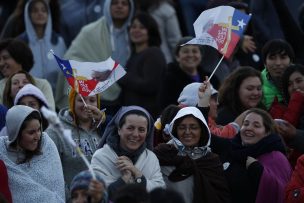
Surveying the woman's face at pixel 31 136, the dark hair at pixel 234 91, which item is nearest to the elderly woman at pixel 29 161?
the woman's face at pixel 31 136

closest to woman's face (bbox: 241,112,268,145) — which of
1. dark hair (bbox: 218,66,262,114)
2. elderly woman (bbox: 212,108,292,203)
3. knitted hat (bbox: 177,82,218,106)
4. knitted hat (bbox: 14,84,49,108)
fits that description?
A: elderly woman (bbox: 212,108,292,203)

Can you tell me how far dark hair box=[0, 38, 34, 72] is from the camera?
14195mm

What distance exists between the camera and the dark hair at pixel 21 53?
14.2 meters

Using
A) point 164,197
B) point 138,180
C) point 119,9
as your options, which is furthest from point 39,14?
point 164,197

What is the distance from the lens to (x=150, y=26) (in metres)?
15.3

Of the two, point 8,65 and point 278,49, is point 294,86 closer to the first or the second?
point 278,49

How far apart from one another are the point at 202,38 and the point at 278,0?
307cm

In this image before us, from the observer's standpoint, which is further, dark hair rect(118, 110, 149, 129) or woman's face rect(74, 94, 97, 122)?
woman's face rect(74, 94, 97, 122)

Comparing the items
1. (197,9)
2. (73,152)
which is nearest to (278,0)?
(197,9)

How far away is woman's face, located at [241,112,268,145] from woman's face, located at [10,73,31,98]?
2.33 m

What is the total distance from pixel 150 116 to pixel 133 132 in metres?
0.28

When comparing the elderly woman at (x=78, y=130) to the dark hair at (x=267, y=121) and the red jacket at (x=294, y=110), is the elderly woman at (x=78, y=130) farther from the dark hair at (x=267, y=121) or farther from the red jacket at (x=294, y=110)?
the red jacket at (x=294, y=110)

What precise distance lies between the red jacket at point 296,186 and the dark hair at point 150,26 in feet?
12.9

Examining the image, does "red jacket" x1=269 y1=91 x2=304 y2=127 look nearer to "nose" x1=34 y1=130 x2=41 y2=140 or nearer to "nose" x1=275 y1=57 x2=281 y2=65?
"nose" x1=275 y1=57 x2=281 y2=65
